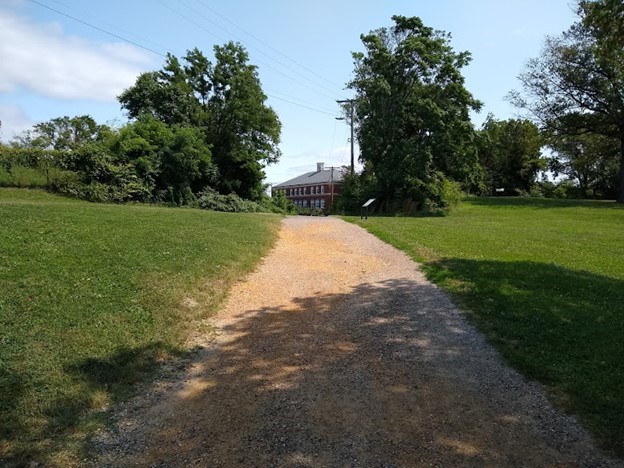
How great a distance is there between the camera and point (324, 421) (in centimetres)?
418

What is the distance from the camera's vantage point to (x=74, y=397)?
14.4 feet

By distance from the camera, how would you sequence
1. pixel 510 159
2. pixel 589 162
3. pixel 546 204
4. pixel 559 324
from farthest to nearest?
pixel 510 159
pixel 589 162
pixel 546 204
pixel 559 324

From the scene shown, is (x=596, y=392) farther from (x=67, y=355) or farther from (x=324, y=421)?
(x=67, y=355)

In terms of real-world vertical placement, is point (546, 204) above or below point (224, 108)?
below

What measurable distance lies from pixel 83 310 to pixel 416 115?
27.4 metres

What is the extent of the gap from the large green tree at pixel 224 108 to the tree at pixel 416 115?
897 centimetres

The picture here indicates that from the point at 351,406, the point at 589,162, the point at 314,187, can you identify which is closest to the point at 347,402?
the point at 351,406

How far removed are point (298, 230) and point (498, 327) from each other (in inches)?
433

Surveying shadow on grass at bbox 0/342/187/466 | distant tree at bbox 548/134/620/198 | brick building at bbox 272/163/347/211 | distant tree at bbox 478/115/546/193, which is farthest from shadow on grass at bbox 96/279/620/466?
brick building at bbox 272/163/347/211

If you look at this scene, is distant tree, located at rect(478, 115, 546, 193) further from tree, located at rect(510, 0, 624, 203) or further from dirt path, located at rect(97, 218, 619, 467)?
dirt path, located at rect(97, 218, 619, 467)

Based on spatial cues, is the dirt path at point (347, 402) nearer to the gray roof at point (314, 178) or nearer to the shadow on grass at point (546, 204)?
the shadow on grass at point (546, 204)

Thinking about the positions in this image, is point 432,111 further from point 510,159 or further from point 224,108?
point 510,159

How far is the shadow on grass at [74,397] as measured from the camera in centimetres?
368

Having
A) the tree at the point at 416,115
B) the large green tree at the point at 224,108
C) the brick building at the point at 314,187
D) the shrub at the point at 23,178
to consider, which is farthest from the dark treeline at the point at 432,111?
the brick building at the point at 314,187
